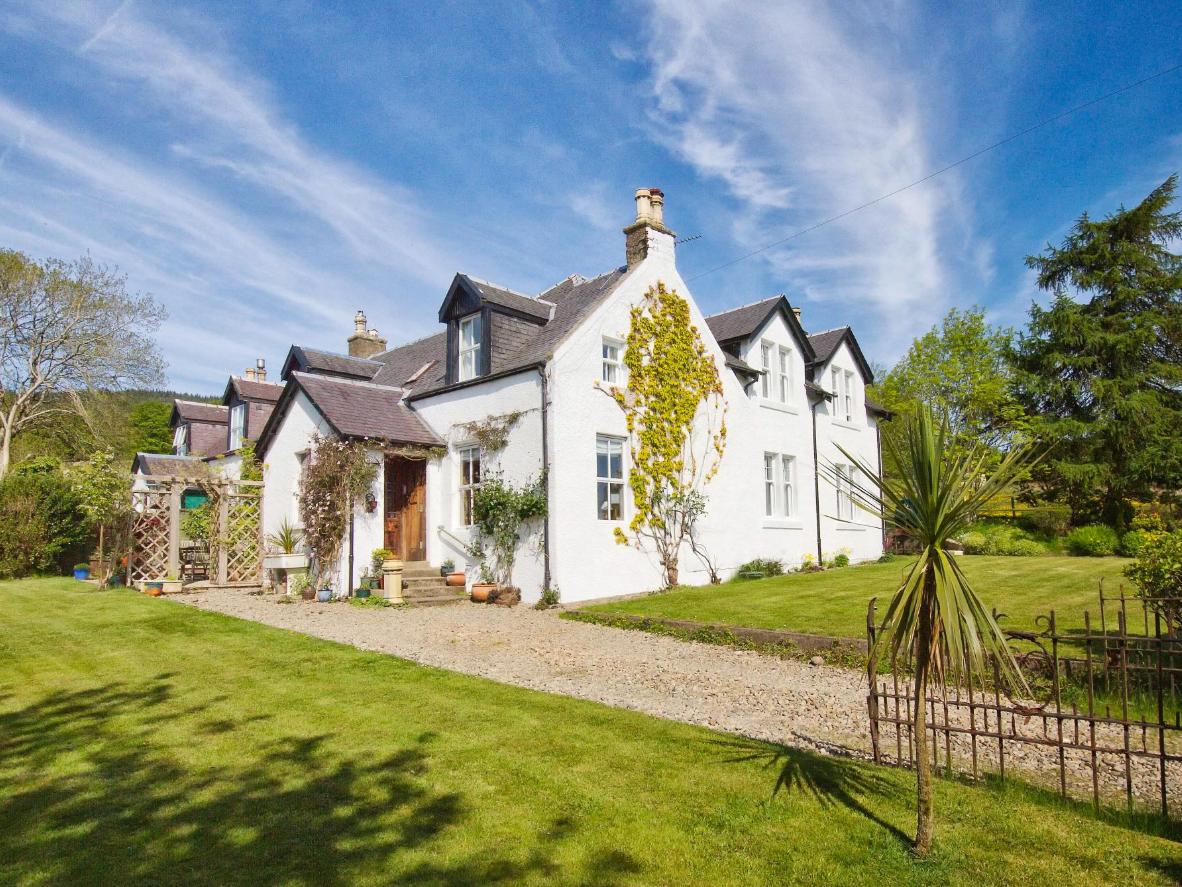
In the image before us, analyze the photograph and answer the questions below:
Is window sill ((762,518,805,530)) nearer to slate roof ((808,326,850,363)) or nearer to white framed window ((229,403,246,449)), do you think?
slate roof ((808,326,850,363))

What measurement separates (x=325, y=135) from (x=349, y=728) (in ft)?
41.5

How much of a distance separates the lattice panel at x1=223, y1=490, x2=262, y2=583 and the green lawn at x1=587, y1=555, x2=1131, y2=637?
10.7 m

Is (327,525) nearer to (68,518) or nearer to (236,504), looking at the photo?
(236,504)

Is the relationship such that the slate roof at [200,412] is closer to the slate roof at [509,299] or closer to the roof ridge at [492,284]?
the roof ridge at [492,284]

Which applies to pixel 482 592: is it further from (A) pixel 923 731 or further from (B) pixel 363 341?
(B) pixel 363 341

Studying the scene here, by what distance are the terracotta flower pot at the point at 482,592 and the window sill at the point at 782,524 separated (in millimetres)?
9032

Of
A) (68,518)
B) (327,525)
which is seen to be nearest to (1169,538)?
(327,525)

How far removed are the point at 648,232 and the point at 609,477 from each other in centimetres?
653

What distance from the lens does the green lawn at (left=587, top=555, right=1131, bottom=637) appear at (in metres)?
11.5

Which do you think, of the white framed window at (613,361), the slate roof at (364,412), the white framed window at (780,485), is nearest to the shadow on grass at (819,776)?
the white framed window at (613,361)

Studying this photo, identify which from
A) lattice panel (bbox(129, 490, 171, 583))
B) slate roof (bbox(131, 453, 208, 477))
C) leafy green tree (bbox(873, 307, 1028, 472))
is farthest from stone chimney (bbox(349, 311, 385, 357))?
leafy green tree (bbox(873, 307, 1028, 472))

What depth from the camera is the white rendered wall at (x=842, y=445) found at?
2386 centimetres

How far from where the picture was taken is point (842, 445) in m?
23.8

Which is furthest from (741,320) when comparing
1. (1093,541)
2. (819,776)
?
(819,776)
